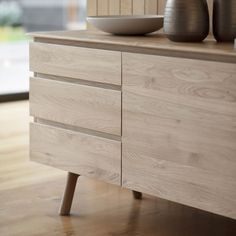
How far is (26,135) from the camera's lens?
13.1 feet

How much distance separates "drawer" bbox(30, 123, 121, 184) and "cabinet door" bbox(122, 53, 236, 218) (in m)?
0.07

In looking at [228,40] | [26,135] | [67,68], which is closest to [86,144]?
[67,68]

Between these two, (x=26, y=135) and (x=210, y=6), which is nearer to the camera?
(x=210, y=6)

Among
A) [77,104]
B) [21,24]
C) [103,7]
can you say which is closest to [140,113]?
[77,104]

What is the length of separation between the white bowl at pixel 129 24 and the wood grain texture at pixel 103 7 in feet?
2.09

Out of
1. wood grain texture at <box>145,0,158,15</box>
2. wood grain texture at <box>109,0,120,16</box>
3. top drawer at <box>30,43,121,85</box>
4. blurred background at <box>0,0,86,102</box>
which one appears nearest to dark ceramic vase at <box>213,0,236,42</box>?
top drawer at <box>30,43,121,85</box>

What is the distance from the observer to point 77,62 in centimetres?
241

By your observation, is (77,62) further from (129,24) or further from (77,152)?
(77,152)

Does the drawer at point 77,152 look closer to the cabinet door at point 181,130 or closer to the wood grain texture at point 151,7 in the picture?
the cabinet door at point 181,130

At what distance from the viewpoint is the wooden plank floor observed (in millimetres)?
2482

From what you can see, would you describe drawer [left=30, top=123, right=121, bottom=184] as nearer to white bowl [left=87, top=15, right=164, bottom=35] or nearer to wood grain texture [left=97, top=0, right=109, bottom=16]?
white bowl [left=87, top=15, right=164, bottom=35]

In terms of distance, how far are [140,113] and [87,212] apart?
66 centimetres

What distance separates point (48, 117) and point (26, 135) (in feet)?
4.85

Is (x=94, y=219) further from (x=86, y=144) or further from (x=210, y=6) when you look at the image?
(x=210, y=6)
